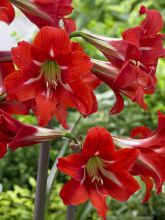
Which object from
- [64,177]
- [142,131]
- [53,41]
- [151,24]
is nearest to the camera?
[53,41]

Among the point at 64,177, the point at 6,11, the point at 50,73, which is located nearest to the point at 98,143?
the point at 50,73

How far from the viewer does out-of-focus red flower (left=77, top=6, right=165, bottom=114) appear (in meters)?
1.07

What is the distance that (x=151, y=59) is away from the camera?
1.11 meters

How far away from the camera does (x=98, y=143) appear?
1.04m

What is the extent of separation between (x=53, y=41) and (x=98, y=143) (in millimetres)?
174

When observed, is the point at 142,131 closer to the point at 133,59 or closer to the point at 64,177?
the point at 133,59

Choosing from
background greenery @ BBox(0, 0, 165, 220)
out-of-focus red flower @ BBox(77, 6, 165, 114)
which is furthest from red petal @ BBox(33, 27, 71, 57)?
background greenery @ BBox(0, 0, 165, 220)

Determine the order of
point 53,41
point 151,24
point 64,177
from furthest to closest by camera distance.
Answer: point 64,177
point 151,24
point 53,41

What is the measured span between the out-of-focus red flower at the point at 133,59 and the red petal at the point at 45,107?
0.11 metres

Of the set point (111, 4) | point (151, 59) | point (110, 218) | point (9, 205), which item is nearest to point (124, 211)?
point (110, 218)

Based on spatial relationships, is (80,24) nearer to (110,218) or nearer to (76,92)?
(110,218)

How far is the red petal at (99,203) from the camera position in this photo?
1.06 meters

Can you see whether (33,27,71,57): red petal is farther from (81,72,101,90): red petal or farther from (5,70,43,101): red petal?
(81,72,101,90): red petal

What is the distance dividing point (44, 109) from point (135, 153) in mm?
159
